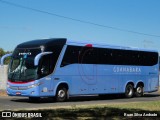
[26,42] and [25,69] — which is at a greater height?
[26,42]

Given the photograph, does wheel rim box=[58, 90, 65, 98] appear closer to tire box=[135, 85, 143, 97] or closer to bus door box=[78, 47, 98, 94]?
bus door box=[78, 47, 98, 94]

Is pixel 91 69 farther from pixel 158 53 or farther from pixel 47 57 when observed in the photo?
pixel 158 53

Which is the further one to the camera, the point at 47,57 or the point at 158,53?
the point at 158,53

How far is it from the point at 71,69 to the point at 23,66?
2946 millimetres

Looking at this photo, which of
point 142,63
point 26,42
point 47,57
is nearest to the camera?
point 47,57

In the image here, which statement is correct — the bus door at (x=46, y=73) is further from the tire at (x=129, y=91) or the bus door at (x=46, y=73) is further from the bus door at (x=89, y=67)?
the tire at (x=129, y=91)

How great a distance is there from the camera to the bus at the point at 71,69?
76.2 ft

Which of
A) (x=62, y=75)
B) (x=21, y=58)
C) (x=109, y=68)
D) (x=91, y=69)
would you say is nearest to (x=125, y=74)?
(x=109, y=68)

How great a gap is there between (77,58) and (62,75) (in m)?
1.47

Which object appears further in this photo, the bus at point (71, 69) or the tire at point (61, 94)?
the tire at point (61, 94)

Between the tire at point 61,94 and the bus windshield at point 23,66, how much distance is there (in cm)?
204

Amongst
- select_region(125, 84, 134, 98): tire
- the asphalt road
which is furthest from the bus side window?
select_region(125, 84, 134, 98): tire

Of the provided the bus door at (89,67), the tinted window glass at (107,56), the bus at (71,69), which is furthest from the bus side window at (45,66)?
the bus door at (89,67)

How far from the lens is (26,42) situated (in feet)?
81.5
